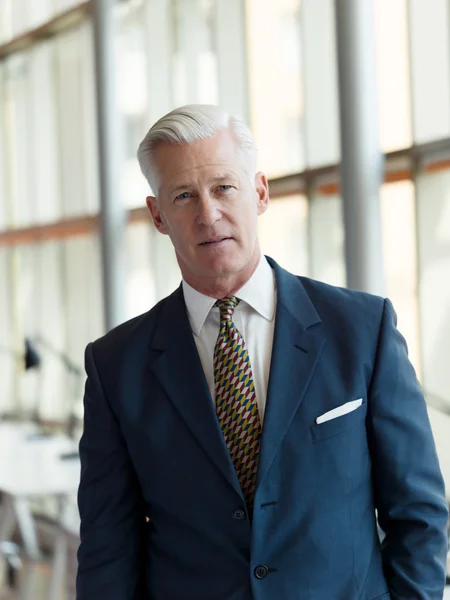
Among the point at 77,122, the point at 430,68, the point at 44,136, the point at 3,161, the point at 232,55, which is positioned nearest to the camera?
the point at 430,68

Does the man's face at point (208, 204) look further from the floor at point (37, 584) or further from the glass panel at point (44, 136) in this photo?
the glass panel at point (44, 136)

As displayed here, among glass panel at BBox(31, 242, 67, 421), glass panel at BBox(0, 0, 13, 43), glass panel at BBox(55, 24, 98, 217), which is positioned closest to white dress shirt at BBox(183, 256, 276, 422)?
glass panel at BBox(55, 24, 98, 217)

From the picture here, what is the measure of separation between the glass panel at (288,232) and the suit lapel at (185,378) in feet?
7.55

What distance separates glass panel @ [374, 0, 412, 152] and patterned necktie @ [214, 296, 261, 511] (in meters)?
1.97

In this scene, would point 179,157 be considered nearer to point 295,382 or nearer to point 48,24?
point 295,382

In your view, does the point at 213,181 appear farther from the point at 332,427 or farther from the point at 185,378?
the point at 332,427

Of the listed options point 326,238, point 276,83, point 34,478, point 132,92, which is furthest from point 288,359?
point 132,92

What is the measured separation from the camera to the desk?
155 inches

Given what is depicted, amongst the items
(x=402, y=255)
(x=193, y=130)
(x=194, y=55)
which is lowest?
(x=402, y=255)

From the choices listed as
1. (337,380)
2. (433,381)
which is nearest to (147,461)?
(337,380)

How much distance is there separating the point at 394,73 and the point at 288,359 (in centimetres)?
212

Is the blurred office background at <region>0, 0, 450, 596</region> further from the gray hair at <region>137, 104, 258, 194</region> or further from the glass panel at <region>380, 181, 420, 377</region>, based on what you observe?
the gray hair at <region>137, 104, 258, 194</region>

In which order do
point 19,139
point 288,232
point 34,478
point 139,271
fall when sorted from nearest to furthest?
point 288,232 < point 34,478 < point 139,271 < point 19,139

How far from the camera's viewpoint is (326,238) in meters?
3.70
